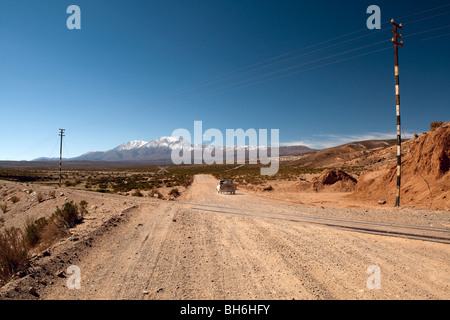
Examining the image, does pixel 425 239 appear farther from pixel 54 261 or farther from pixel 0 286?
pixel 0 286

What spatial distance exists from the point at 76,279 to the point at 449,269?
911 centimetres

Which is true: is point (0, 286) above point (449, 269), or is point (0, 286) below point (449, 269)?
below

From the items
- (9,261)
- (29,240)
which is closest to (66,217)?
(29,240)

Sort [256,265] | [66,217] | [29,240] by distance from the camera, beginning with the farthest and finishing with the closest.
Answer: [66,217]
[29,240]
[256,265]

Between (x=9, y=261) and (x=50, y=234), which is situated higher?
(x=9, y=261)

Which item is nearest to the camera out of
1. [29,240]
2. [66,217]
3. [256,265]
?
[256,265]

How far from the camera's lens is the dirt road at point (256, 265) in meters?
5.09

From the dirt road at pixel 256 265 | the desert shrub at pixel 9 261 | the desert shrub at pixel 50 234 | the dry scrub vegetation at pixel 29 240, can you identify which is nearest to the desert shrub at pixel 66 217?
the dry scrub vegetation at pixel 29 240

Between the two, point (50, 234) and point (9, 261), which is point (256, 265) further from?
point (50, 234)

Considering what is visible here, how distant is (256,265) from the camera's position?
21.2 feet

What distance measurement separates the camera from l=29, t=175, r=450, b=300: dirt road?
509 cm
